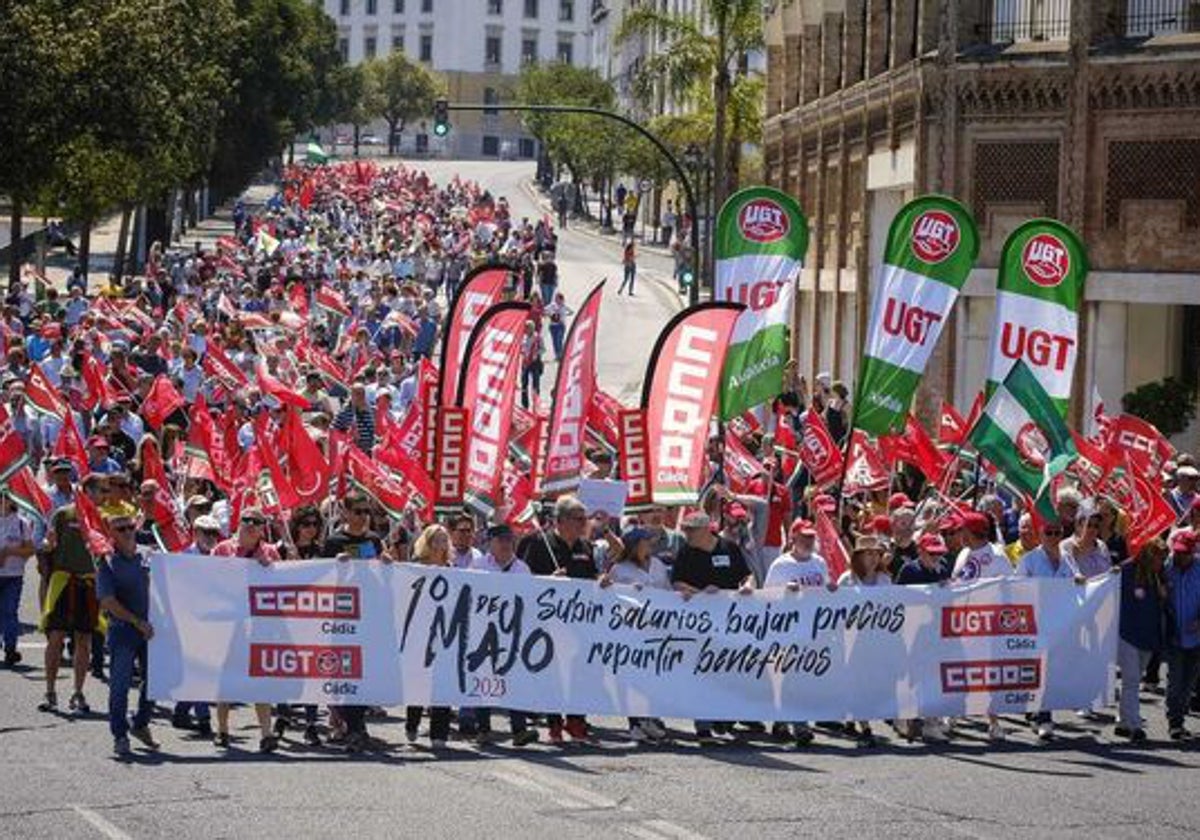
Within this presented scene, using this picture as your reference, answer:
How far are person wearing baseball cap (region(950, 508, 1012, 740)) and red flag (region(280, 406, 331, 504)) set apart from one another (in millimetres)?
4840

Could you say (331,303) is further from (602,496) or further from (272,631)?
(272,631)

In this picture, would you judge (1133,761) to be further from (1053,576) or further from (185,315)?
(185,315)

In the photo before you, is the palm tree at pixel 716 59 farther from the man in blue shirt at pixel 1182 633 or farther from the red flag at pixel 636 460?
the man in blue shirt at pixel 1182 633

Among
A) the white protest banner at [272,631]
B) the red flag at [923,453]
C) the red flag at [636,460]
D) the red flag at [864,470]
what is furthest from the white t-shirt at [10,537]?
the red flag at [923,453]

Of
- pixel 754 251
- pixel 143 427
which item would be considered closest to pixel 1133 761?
pixel 754 251

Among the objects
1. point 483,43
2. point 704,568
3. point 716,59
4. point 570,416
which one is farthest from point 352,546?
point 483,43

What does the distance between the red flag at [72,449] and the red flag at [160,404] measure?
5.59 m

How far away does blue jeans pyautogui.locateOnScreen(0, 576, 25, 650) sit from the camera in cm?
1956

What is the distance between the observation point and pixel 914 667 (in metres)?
17.2

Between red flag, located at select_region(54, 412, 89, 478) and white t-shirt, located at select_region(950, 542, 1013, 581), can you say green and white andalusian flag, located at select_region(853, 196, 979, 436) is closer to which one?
white t-shirt, located at select_region(950, 542, 1013, 581)

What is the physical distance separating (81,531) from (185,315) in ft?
72.3

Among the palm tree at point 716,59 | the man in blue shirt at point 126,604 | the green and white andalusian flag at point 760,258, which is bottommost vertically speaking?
the man in blue shirt at point 126,604

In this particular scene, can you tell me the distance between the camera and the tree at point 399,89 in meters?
170

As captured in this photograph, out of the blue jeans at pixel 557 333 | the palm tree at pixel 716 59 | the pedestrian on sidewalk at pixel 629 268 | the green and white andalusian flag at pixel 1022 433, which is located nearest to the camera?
the green and white andalusian flag at pixel 1022 433
